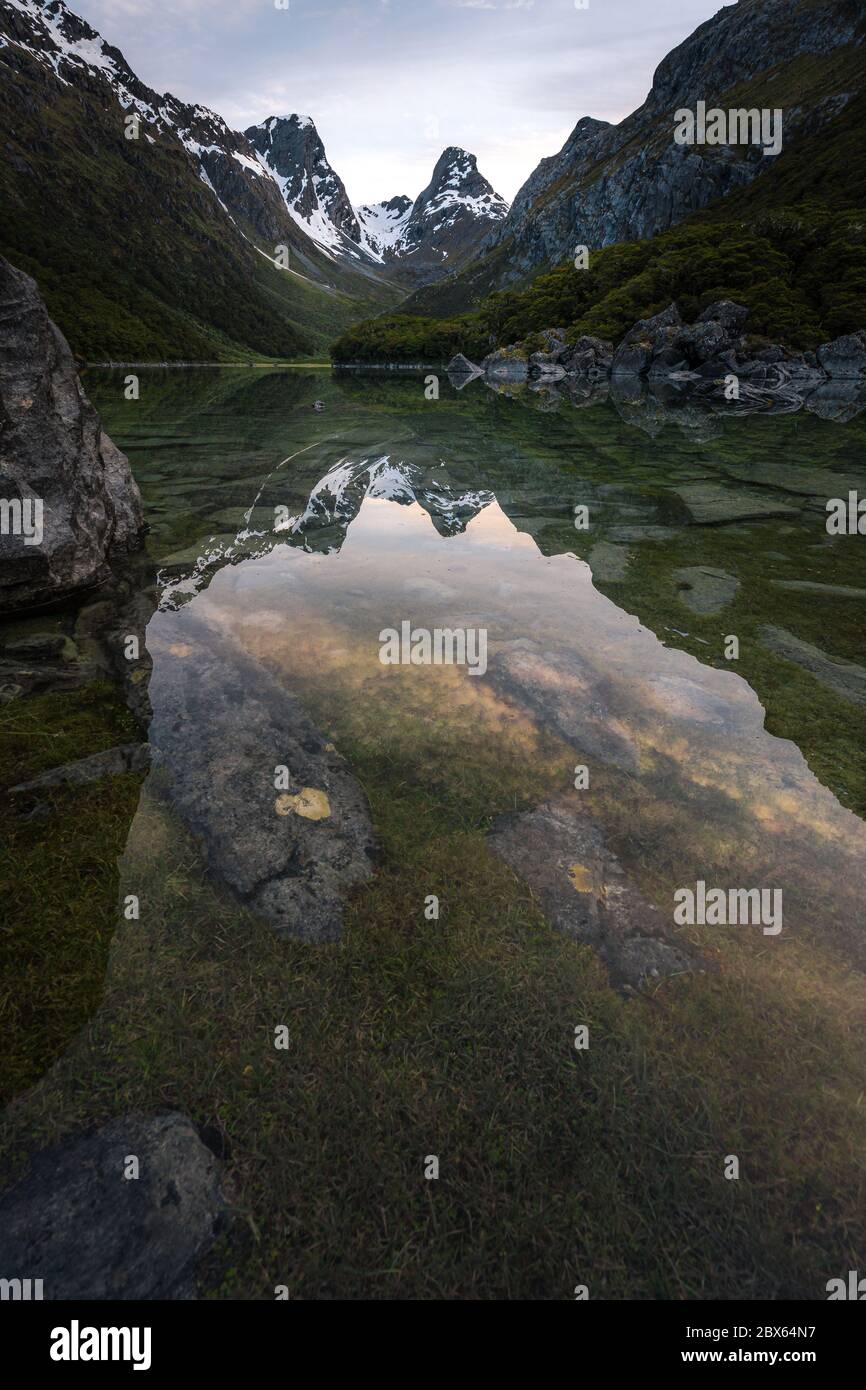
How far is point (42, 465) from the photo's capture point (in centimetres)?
905

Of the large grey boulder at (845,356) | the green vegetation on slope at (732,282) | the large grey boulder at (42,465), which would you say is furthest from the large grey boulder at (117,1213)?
the green vegetation on slope at (732,282)

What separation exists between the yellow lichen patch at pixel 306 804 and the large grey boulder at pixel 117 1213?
7.50 ft

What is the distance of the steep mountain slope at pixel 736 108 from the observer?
397 feet

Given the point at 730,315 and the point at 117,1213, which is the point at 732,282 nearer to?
the point at 730,315

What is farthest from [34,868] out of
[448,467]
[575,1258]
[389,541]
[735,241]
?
[735,241]

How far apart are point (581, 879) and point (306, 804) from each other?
2.27 metres

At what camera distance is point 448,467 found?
807 inches

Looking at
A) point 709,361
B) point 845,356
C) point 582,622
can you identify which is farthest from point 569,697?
point 709,361

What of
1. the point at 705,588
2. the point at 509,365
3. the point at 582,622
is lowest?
the point at 582,622

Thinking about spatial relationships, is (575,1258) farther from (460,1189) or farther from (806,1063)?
(806,1063)

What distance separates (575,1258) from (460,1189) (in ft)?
1.74

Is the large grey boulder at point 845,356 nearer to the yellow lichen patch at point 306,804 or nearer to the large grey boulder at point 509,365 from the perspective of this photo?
the large grey boulder at point 509,365

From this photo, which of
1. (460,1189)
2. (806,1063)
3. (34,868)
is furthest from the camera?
(34,868)
